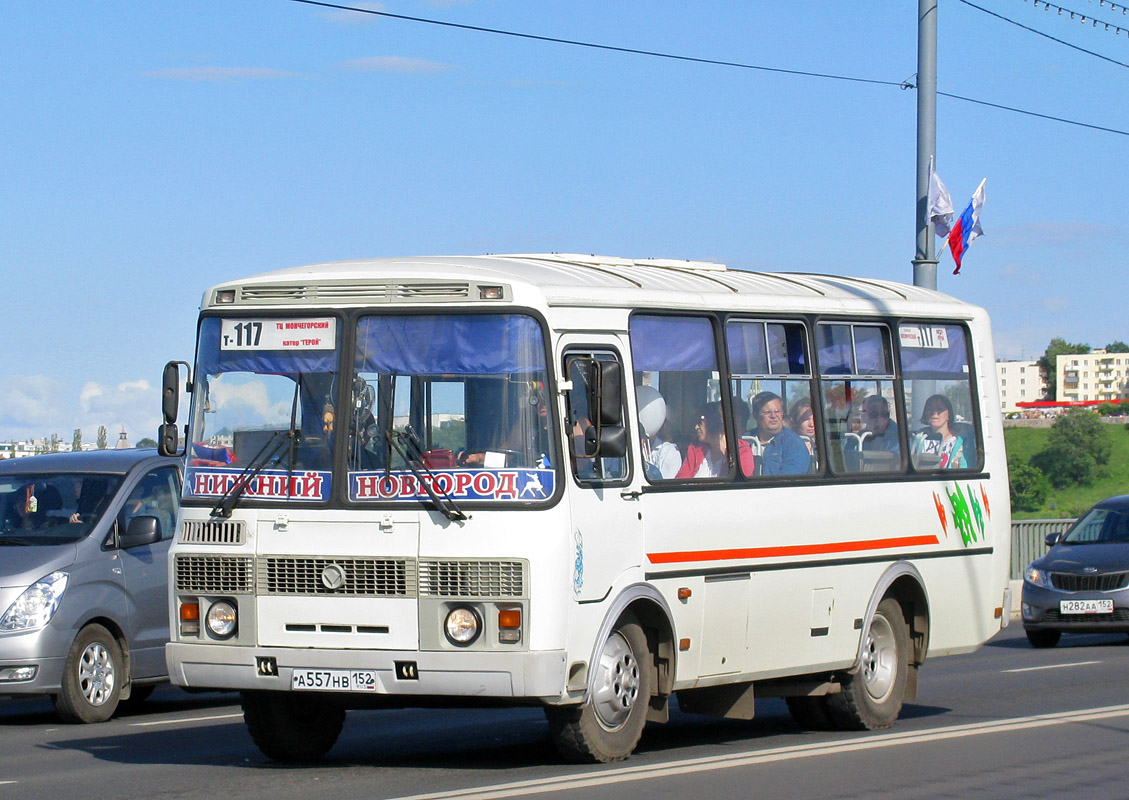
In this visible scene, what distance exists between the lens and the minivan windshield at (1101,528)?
69.3 ft

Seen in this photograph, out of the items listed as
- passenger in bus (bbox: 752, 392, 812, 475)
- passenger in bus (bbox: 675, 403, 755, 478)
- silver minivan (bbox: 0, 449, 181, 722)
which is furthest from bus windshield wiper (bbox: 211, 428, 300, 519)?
silver minivan (bbox: 0, 449, 181, 722)

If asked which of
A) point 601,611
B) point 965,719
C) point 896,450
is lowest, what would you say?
point 965,719

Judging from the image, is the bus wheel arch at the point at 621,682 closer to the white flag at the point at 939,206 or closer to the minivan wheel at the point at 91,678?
the minivan wheel at the point at 91,678

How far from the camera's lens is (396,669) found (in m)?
9.00

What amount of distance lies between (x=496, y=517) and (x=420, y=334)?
1.13 meters

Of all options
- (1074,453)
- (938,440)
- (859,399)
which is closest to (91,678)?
(859,399)

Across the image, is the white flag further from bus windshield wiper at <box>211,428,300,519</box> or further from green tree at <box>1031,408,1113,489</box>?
green tree at <box>1031,408,1113,489</box>

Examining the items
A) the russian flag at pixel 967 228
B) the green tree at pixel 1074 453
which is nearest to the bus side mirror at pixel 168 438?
the russian flag at pixel 967 228

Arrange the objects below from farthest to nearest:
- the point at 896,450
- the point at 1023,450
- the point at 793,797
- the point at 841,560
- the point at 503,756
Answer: the point at 1023,450
the point at 896,450
the point at 841,560
the point at 503,756
the point at 793,797

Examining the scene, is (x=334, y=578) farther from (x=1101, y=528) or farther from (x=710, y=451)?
(x=1101, y=528)

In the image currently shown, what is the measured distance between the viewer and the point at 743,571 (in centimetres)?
1057

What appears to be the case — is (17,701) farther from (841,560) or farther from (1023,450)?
(1023,450)

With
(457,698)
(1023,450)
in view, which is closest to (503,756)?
(457,698)

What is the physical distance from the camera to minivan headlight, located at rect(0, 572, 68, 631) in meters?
12.5
